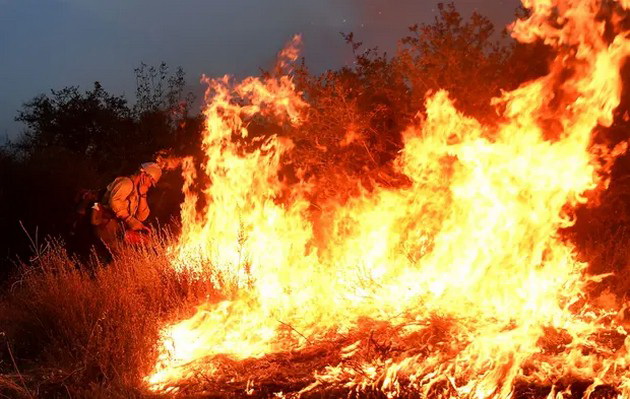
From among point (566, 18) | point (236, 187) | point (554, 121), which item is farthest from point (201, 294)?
point (566, 18)

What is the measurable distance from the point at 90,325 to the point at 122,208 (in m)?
2.51

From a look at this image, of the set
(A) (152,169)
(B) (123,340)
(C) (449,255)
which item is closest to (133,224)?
(A) (152,169)

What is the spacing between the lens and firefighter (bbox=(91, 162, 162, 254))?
716 centimetres

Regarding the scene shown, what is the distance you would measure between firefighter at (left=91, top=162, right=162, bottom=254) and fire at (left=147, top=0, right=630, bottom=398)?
2.08 feet

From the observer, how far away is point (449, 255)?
5.64m

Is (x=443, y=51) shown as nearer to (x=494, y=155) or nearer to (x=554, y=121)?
(x=554, y=121)

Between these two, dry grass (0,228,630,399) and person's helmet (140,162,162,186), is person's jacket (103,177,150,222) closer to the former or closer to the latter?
person's helmet (140,162,162,186)

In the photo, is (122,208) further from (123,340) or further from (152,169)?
(123,340)

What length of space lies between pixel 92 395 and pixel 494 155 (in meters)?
4.07

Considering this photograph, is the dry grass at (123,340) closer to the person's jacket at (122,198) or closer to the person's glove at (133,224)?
the person's jacket at (122,198)

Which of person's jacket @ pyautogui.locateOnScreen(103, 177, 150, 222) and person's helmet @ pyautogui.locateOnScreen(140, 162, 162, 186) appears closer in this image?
person's jacket @ pyautogui.locateOnScreen(103, 177, 150, 222)

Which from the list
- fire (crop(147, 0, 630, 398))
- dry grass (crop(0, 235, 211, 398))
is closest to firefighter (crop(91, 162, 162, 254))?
fire (crop(147, 0, 630, 398))

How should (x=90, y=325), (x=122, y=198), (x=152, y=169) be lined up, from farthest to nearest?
(x=152, y=169)
(x=122, y=198)
(x=90, y=325)

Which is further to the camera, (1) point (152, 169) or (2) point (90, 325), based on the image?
(1) point (152, 169)
